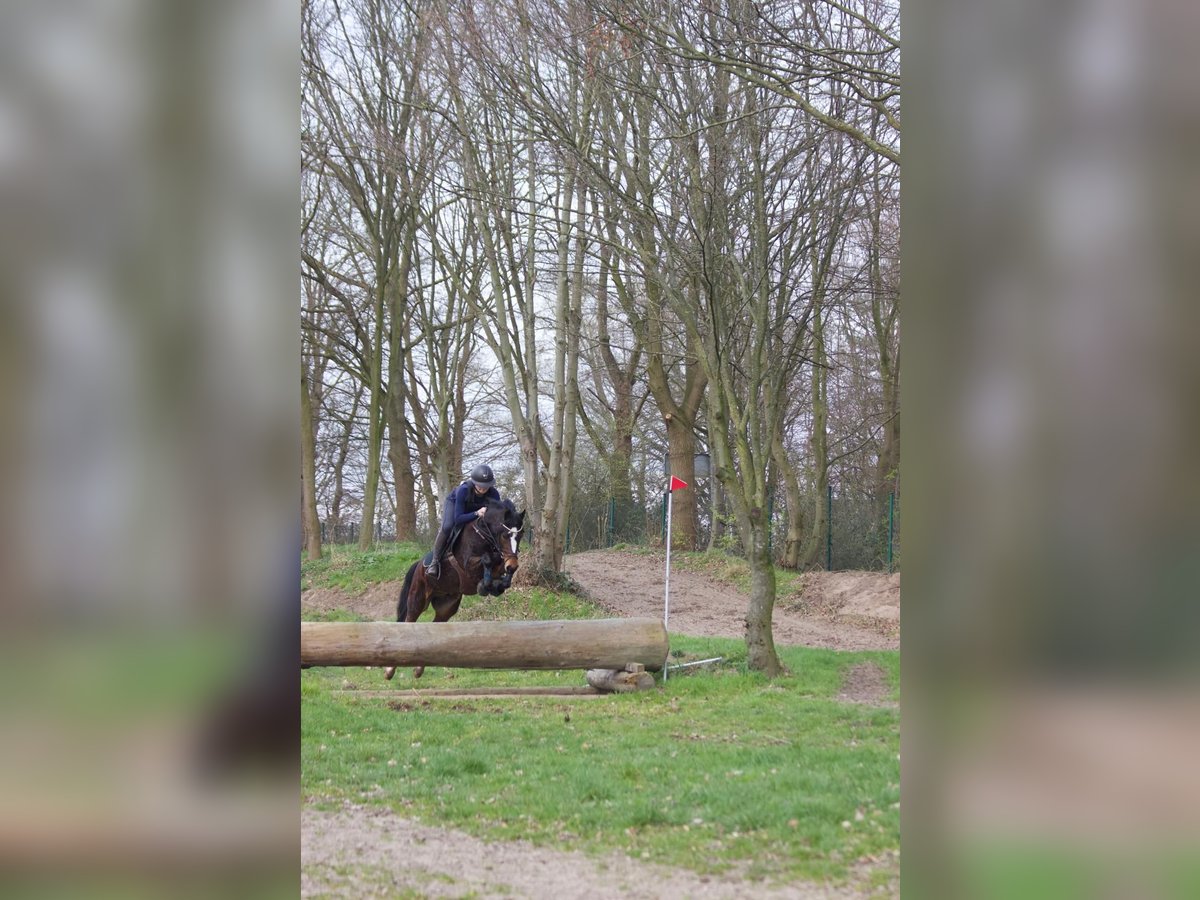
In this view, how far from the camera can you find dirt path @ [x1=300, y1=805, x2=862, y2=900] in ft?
13.7

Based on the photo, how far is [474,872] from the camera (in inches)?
180

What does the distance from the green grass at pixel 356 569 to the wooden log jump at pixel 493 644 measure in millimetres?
6912

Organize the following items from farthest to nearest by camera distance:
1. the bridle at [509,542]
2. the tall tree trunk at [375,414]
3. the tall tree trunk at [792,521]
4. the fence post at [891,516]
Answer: the tall tree trunk at [792,521] → the fence post at [891,516] → the tall tree trunk at [375,414] → the bridle at [509,542]

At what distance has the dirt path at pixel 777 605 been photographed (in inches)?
585

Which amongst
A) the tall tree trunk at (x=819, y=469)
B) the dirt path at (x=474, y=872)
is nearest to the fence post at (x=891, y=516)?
the tall tree trunk at (x=819, y=469)


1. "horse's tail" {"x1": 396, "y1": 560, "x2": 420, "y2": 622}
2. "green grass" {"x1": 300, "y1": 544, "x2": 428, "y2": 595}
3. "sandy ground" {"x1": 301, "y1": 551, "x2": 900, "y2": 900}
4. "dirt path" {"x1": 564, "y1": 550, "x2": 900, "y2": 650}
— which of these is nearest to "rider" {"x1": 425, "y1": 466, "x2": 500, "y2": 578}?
"horse's tail" {"x1": 396, "y1": 560, "x2": 420, "y2": 622}

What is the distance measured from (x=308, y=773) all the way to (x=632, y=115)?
803 cm

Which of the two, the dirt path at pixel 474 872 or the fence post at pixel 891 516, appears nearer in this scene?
the dirt path at pixel 474 872

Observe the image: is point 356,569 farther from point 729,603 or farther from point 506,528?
point 506,528

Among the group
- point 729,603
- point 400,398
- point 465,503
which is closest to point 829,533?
point 729,603

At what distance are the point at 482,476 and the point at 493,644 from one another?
1.76 meters

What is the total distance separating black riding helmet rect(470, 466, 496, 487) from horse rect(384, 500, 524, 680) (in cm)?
25

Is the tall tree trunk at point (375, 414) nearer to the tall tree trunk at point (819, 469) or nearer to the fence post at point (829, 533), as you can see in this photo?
the tall tree trunk at point (819, 469)
